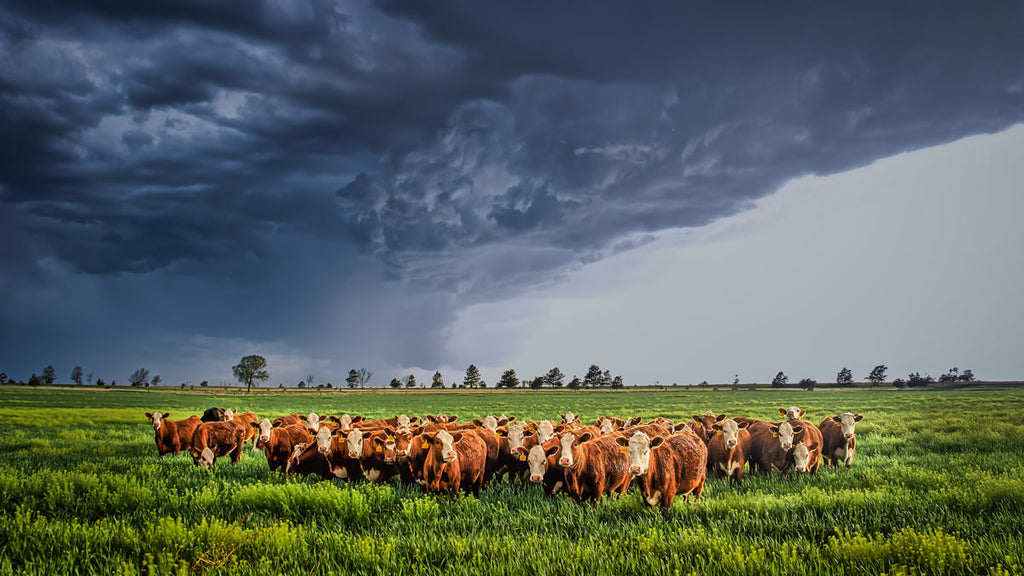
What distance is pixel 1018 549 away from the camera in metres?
5.91

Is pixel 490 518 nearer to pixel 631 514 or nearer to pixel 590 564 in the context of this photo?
pixel 631 514

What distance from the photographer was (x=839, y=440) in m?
14.4

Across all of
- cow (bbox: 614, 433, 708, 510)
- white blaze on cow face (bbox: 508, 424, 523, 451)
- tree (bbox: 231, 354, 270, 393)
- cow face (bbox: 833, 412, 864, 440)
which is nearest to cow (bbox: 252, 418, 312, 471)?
white blaze on cow face (bbox: 508, 424, 523, 451)

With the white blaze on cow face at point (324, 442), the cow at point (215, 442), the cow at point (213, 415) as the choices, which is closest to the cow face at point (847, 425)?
the white blaze on cow face at point (324, 442)

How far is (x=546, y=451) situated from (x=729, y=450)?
515cm

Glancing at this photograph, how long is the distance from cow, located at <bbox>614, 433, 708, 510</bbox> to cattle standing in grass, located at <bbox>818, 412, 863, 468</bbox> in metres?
6.50

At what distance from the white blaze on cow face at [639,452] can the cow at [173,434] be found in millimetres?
14888

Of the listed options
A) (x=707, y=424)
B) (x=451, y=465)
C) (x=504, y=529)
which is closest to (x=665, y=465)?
(x=504, y=529)

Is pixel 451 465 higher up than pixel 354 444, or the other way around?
pixel 354 444

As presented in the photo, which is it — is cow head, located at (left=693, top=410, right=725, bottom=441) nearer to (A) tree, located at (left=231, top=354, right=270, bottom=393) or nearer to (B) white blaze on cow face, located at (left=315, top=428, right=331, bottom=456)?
(B) white blaze on cow face, located at (left=315, top=428, right=331, bottom=456)

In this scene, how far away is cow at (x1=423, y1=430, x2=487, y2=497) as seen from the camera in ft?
33.1

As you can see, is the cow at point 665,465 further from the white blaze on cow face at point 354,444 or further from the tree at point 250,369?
the tree at point 250,369

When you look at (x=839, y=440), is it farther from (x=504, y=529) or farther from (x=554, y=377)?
(x=554, y=377)

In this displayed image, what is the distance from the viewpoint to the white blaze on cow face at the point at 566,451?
9078 mm
